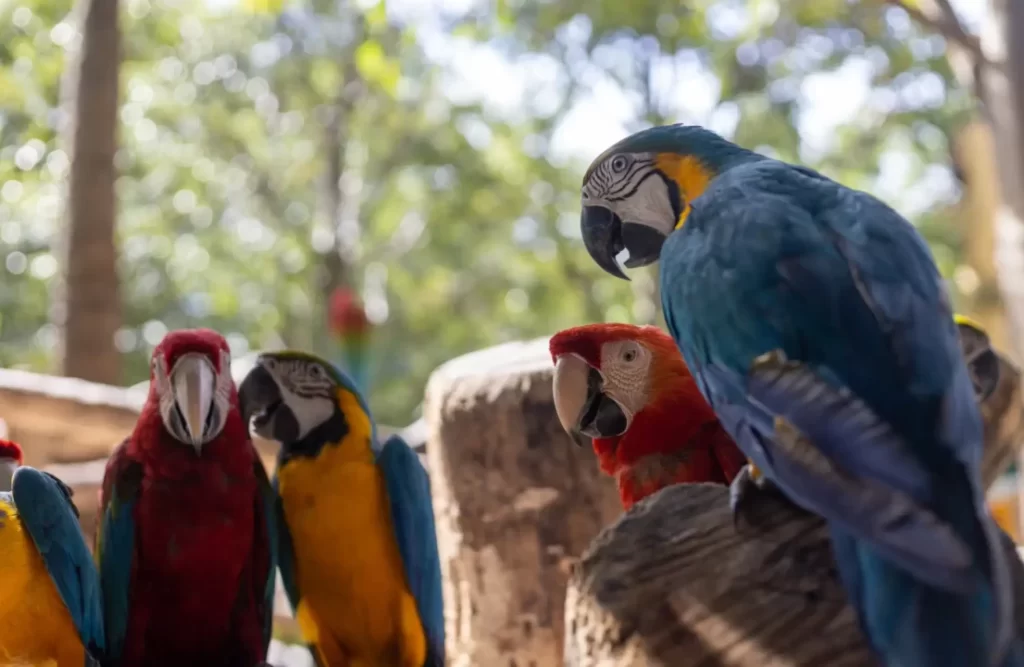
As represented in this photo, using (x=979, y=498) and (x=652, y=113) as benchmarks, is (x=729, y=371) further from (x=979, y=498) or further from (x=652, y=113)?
(x=652, y=113)

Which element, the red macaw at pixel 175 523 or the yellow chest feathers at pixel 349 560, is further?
the yellow chest feathers at pixel 349 560

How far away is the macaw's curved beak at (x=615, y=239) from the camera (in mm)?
904

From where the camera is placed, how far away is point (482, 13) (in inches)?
231

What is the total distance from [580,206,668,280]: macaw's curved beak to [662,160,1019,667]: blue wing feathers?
113 millimetres

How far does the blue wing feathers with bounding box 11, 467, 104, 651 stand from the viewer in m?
0.96

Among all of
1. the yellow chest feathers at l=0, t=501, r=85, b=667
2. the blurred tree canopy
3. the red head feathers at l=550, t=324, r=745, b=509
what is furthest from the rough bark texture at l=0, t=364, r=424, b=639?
the blurred tree canopy

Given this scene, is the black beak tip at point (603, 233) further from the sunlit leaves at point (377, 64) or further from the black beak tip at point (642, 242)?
the sunlit leaves at point (377, 64)

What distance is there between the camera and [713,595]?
28.3 inches

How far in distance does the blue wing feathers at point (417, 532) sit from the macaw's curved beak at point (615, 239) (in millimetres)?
450

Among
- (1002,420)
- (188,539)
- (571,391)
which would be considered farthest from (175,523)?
(1002,420)

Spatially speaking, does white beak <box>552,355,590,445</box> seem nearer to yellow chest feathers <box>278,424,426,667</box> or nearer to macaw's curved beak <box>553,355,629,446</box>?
macaw's curved beak <box>553,355,629,446</box>

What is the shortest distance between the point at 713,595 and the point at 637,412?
34cm

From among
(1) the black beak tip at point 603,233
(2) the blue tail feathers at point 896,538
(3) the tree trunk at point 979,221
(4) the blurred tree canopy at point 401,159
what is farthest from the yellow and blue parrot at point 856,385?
(3) the tree trunk at point 979,221

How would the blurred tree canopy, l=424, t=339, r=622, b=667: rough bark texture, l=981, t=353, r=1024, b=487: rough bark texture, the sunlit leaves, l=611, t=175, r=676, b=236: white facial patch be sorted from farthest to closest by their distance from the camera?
the blurred tree canopy < the sunlit leaves < l=981, t=353, r=1024, b=487: rough bark texture < l=424, t=339, r=622, b=667: rough bark texture < l=611, t=175, r=676, b=236: white facial patch
